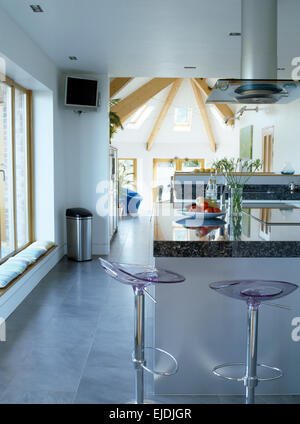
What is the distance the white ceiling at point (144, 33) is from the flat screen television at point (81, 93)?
175mm

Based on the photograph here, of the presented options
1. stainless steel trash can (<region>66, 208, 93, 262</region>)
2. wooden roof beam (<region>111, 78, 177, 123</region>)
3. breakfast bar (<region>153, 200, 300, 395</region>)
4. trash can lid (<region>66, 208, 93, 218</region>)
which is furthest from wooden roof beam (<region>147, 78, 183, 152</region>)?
breakfast bar (<region>153, 200, 300, 395</region>)

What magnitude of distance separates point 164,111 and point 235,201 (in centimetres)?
1132

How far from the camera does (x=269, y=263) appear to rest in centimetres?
243

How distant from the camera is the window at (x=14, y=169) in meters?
4.82

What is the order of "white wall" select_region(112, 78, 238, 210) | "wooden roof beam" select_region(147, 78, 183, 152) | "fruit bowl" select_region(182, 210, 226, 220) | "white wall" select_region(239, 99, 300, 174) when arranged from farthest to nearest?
"white wall" select_region(112, 78, 238, 210) → "wooden roof beam" select_region(147, 78, 183, 152) → "white wall" select_region(239, 99, 300, 174) → "fruit bowl" select_region(182, 210, 226, 220)

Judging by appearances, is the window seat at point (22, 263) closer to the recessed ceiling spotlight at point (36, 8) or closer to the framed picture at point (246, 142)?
the recessed ceiling spotlight at point (36, 8)

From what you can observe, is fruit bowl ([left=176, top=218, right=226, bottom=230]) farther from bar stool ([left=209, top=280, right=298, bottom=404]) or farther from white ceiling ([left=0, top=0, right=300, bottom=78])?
white ceiling ([left=0, top=0, right=300, bottom=78])

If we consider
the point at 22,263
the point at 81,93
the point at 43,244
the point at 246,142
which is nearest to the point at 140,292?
the point at 22,263

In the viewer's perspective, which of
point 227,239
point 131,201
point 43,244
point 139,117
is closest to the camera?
point 227,239

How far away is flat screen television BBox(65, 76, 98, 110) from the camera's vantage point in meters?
6.04

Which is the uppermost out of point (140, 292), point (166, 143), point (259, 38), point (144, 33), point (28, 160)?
point (144, 33)

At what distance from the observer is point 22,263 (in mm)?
4559

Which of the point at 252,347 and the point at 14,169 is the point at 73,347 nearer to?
the point at 252,347

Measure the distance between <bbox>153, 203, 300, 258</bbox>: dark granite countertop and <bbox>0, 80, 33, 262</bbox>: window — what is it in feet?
8.98
